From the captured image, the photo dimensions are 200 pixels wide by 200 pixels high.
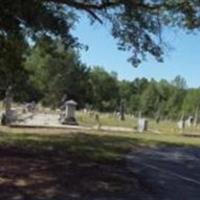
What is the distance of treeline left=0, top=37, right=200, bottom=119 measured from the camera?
320 feet

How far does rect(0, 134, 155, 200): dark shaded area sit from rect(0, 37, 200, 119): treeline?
4326 cm

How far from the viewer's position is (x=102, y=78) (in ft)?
432

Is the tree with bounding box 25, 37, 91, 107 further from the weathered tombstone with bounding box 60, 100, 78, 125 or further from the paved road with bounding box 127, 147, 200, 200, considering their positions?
the paved road with bounding box 127, 147, 200, 200

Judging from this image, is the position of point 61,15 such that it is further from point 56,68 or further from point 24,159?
point 56,68

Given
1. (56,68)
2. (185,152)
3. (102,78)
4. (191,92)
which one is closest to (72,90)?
(56,68)

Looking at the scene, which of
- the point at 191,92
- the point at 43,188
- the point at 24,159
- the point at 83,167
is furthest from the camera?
the point at 191,92

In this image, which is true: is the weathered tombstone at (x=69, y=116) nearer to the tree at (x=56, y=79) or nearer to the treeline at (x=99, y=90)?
the treeline at (x=99, y=90)

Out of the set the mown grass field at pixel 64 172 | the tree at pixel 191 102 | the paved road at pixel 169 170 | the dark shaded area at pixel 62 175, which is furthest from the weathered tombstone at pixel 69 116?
the tree at pixel 191 102

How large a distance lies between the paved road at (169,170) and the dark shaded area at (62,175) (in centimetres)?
32

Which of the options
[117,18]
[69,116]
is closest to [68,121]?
[69,116]

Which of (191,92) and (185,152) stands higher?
(191,92)

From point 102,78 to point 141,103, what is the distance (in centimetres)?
1081

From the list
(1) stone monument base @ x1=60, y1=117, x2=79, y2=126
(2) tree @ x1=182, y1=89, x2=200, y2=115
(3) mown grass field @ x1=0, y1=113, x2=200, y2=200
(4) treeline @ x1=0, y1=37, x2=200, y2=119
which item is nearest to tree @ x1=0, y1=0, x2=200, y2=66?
(3) mown grass field @ x1=0, y1=113, x2=200, y2=200

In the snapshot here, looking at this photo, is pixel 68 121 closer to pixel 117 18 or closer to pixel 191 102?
pixel 117 18
